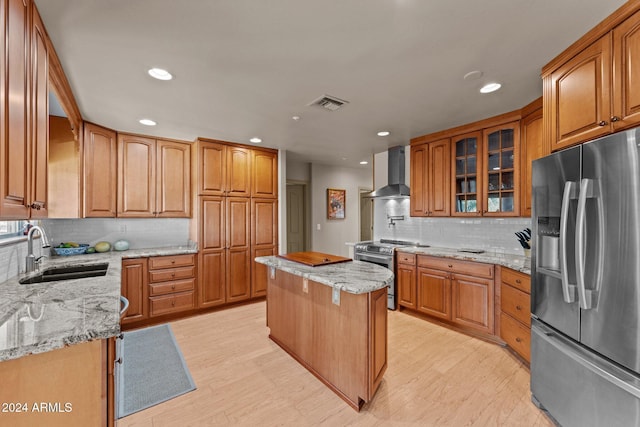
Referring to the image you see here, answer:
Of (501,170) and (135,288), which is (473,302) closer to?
(501,170)

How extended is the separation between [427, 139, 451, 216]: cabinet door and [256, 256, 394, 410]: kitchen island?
1.87 m

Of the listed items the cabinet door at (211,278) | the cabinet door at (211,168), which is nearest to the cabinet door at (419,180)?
the cabinet door at (211,168)

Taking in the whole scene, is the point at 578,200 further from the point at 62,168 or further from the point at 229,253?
the point at 62,168

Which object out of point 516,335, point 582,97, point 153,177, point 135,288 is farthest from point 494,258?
point 153,177

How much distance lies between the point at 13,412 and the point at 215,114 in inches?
106

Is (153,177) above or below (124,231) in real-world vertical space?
above

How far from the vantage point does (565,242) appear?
170 centimetres

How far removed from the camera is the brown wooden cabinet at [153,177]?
3725 mm

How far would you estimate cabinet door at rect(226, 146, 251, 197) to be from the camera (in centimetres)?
420

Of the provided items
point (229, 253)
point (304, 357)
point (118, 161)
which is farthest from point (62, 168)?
point (304, 357)

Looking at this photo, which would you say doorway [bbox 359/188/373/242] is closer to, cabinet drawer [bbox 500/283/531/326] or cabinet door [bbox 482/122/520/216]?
cabinet door [bbox 482/122/520/216]

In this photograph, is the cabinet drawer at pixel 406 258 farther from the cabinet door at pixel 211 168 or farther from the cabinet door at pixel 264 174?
the cabinet door at pixel 211 168

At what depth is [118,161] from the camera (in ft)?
12.1

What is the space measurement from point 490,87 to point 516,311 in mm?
2042
